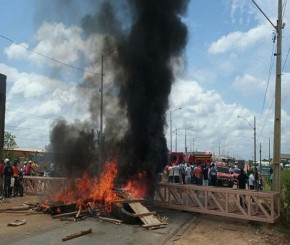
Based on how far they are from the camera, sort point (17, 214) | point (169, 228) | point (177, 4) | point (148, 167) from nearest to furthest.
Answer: point (169, 228) < point (17, 214) < point (148, 167) < point (177, 4)

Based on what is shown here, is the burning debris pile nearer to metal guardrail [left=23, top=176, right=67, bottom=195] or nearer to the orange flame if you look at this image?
the orange flame

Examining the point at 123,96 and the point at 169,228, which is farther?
the point at 123,96

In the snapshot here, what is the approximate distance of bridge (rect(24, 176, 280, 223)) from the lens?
507 inches

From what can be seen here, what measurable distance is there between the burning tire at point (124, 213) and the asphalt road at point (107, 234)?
9.6 inches

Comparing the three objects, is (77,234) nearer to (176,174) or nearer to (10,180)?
(10,180)

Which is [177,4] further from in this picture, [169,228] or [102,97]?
[169,228]

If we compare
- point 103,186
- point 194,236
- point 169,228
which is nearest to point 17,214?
point 103,186

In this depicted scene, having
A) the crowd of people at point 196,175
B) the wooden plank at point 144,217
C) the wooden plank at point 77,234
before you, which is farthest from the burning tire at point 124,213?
the crowd of people at point 196,175

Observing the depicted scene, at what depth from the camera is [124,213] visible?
12.9 metres

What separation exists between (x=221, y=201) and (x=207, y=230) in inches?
Answer: 77.2

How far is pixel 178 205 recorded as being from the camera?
15.5 metres

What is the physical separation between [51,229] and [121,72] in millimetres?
9078

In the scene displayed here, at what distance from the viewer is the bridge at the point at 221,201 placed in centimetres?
1287

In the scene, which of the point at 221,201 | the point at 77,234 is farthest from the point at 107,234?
the point at 221,201
